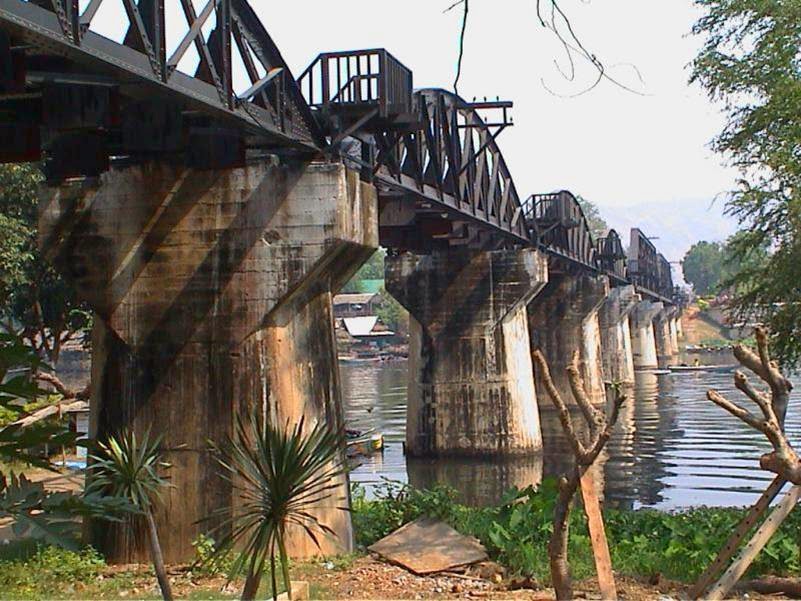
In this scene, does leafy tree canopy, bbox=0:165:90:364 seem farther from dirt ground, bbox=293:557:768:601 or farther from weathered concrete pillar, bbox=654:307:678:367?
weathered concrete pillar, bbox=654:307:678:367

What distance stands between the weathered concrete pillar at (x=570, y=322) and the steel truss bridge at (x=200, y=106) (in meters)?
36.1

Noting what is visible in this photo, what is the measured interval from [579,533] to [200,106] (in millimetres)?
9812

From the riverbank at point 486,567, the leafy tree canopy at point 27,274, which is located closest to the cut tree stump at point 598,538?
the riverbank at point 486,567

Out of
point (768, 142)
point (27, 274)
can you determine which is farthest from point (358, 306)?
point (768, 142)

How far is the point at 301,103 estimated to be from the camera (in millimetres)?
19141

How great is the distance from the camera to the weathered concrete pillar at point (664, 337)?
140137mm

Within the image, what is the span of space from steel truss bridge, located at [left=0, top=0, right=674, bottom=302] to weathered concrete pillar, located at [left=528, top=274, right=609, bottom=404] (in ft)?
118

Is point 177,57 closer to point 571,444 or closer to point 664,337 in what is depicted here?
point 571,444

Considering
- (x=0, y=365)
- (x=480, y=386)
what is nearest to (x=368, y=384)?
(x=480, y=386)

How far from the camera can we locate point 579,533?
19.0m

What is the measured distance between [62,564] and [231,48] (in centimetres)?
833

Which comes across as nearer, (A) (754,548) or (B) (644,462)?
(A) (754,548)

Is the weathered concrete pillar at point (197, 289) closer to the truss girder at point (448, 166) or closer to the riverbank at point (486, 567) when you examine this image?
the riverbank at point (486, 567)

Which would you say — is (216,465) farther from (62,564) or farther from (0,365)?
(0,365)
